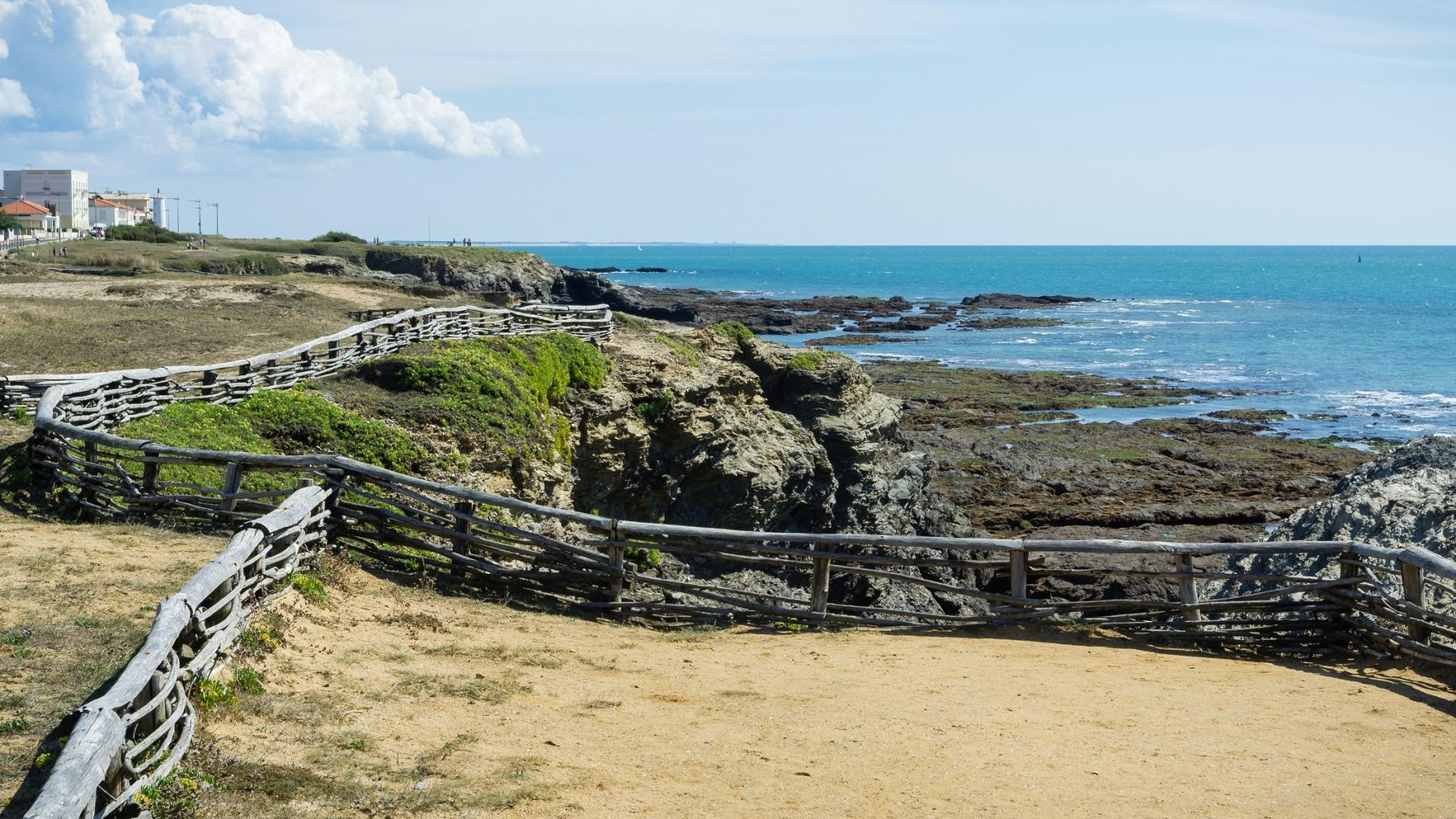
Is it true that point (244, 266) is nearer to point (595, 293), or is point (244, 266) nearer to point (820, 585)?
point (595, 293)

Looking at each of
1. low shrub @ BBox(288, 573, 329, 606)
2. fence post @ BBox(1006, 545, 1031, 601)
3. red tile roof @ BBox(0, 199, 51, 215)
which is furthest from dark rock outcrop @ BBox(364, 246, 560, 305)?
low shrub @ BBox(288, 573, 329, 606)

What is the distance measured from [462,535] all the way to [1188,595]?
728cm

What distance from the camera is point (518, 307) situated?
2903 centimetres

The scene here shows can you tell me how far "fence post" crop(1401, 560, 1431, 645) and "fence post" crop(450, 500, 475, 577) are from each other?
876 centimetres

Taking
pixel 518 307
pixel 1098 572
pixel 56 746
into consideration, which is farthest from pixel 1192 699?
pixel 518 307

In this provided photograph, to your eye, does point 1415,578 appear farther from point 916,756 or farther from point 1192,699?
point 916,756

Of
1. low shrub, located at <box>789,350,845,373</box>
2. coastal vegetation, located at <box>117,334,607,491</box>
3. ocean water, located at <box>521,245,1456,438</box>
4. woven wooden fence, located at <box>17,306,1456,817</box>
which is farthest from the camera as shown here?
ocean water, located at <box>521,245,1456,438</box>

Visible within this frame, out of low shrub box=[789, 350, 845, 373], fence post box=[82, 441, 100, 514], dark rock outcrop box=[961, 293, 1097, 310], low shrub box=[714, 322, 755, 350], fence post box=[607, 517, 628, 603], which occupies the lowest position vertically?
fence post box=[607, 517, 628, 603]

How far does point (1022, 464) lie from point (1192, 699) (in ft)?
96.8

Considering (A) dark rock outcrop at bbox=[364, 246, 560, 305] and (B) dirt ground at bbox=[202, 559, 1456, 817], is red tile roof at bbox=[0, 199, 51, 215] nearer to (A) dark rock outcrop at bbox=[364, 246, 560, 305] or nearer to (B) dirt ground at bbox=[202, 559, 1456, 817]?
(A) dark rock outcrop at bbox=[364, 246, 560, 305]

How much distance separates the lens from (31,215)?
88.8 meters

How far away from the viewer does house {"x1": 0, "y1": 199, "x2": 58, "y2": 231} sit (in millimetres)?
86194

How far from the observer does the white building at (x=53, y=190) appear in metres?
112

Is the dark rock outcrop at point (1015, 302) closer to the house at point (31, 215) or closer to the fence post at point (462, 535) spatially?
the house at point (31, 215)
